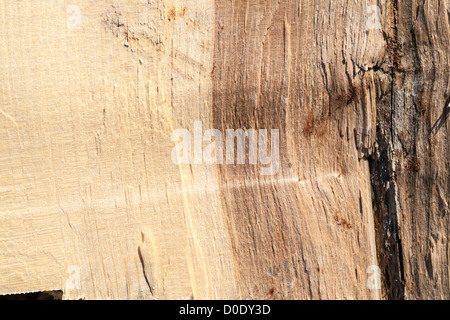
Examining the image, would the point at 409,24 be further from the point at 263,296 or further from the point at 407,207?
the point at 263,296

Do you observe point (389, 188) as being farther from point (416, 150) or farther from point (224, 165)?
point (224, 165)

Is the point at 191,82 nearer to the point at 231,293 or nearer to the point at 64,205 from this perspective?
the point at 64,205

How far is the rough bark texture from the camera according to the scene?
1.33m

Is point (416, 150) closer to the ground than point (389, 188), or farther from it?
farther from it

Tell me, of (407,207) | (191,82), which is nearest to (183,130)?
(191,82)

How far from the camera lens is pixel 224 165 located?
1407 millimetres

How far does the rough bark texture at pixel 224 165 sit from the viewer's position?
1329 mm

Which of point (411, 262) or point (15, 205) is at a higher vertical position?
point (15, 205)

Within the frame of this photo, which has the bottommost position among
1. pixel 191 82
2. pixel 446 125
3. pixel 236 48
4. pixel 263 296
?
pixel 263 296

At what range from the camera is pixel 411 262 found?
4.55ft

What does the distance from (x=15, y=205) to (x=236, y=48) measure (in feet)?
3.17

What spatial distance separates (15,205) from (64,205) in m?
0.17

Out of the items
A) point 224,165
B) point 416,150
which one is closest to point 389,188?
point 416,150

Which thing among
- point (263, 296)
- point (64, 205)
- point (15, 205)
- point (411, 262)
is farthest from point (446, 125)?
point (15, 205)
